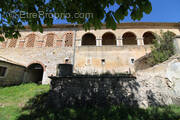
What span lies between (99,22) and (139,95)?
4.35m

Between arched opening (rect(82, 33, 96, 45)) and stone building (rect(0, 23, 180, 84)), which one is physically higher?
arched opening (rect(82, 33, 96, 45))

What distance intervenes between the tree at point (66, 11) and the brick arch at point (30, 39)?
34.8 ft

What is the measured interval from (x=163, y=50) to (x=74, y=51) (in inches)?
346

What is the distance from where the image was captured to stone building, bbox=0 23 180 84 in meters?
11.0

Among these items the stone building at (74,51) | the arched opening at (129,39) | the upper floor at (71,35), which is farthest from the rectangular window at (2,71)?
the arched opening at (129,39)

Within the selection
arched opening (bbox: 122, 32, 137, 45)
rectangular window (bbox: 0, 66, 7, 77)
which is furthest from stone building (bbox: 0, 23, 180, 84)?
rectangular window (bbox: 0, 66, 7, 77)

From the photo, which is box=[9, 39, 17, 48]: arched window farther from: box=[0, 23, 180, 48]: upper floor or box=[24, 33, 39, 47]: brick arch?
box=[24, 33, 39, 47]: brick arch

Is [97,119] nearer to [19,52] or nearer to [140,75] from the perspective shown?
[140,75]

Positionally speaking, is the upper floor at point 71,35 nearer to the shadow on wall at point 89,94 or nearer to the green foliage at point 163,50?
the green foliage at point 163,50

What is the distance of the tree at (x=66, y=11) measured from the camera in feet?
6.77

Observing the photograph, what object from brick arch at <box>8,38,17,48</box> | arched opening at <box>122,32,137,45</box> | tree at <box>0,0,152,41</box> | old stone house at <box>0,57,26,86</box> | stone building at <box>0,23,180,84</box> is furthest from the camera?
arched opening at <box>122,32,137,45</box>

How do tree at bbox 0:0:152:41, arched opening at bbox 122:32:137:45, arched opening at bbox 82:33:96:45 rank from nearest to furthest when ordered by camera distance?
tree at bbox 0:0:152:41, arched opening at bbox 122:32:137:45, arched opening at bbox 82:33:96:45

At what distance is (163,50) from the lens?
6.56 metres

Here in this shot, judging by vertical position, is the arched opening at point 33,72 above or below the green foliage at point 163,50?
below
